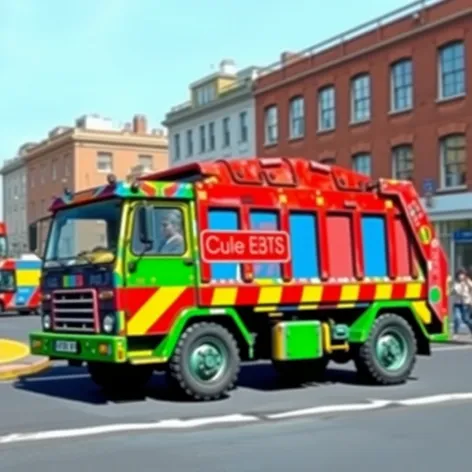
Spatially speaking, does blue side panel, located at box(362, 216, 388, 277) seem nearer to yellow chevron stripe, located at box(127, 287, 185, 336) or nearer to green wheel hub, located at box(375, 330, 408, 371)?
green wheel hub, located at box(375, 330, 408, 371)

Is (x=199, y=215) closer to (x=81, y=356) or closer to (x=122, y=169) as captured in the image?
(x=81, y=356)

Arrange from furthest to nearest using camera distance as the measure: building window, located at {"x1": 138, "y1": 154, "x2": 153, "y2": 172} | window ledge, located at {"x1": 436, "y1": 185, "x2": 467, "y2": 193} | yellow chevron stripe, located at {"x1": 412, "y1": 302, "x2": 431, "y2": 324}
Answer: building window, located at {"x1": 138, "y1": 154, "x2": 153, "y2": 172} → window ledge, located at {"x1": 436, "y1": 185, "x2": 467, "y2": 193} → yellow chevron stripe, located at {"x1": 412, "y1": 302, "x2": 431, "y2": 324}

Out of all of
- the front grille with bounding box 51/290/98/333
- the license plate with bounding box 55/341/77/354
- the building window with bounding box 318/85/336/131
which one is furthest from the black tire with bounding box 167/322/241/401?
the building window with bounding box 318/85/336/131

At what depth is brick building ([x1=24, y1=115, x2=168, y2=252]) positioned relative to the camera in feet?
219

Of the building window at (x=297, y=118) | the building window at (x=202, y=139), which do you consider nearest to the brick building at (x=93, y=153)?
the building window at (x=202, y=139)

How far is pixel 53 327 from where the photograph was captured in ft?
39.9

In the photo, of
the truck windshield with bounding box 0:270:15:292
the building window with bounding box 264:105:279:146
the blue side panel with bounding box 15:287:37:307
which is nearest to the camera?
the truck windshield with bounding box 0:270:15:292

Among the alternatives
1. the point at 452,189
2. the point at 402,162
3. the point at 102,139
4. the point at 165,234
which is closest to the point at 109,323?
the point at 165,234

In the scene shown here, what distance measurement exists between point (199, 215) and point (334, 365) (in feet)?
17.6

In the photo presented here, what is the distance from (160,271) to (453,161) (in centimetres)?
2309

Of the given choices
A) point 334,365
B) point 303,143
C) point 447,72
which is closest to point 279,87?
point 303,143

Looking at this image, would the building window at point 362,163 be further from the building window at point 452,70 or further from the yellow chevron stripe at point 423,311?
the yellow chevron stripe at point 423,311

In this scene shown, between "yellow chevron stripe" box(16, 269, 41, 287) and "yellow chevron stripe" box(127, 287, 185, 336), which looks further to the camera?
"yellow chevron stripe" box(16, 269, 41, 287)

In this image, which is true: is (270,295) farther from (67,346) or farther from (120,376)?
(67,346)
